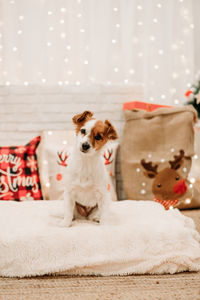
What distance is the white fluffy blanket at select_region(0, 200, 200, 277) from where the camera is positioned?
102 cm

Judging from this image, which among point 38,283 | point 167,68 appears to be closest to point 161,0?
point 167,68

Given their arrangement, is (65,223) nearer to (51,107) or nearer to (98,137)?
(98,137)

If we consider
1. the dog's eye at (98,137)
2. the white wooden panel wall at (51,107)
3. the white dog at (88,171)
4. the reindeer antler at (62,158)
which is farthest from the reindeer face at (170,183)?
the dog's eye at (98,137)

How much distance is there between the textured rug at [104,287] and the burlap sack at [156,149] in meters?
0.85

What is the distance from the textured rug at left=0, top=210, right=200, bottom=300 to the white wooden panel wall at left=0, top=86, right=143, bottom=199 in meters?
1.05

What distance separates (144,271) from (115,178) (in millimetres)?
1016

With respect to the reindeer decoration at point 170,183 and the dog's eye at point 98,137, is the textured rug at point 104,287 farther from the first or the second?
the reindeer decoration at point 170,183

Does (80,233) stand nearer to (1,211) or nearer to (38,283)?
(38,283)

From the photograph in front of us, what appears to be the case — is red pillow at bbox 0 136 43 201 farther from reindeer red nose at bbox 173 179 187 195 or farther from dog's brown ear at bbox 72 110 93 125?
reindeer red nose at bbox 173 179 187 195

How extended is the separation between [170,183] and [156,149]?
0.76ft

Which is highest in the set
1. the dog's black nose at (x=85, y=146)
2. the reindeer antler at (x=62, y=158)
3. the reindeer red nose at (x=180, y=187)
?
the dog's black nose at (x=85, y=146)

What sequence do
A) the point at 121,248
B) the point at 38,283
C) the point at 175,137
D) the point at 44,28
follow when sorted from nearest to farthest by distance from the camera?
the point at 38,283 < the point at 121,248 < the point at 175,137 < the point at 44,28

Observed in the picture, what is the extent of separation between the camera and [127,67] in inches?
96.3

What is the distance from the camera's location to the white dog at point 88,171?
1.18 meters
